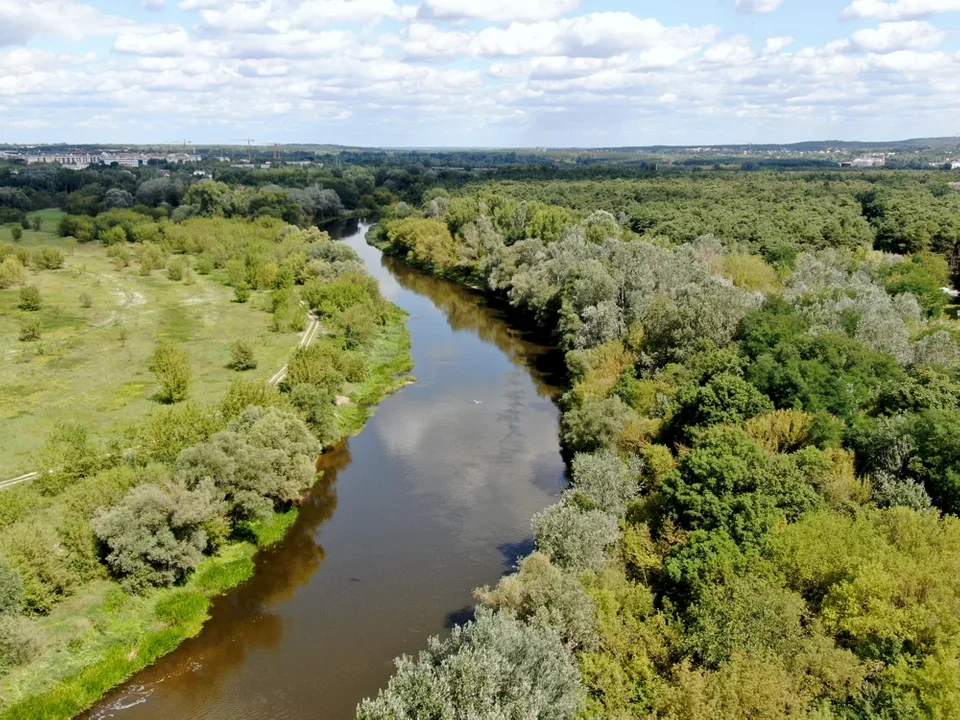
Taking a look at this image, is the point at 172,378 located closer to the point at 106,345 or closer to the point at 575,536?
the point at 106,345

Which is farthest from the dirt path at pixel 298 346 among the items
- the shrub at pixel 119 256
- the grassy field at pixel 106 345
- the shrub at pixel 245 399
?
the shrub at pixel 119 256

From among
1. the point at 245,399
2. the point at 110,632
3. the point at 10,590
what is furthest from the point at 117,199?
the point at 110,632

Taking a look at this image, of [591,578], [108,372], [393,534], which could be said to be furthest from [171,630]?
[108,372]

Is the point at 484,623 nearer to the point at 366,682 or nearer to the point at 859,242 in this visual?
the point at 366,682

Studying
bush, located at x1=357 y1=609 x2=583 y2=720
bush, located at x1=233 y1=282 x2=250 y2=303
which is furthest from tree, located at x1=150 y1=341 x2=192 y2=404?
bush, located at x1=357 y1=609 x2=583 y2=720

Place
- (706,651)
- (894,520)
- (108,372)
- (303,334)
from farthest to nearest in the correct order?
(303,334), (108,372), (894,520), (706,651)

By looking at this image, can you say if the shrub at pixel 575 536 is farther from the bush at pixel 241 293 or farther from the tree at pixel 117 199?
the tree at pixel 117 199
